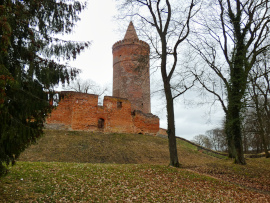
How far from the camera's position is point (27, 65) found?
5.16 meters

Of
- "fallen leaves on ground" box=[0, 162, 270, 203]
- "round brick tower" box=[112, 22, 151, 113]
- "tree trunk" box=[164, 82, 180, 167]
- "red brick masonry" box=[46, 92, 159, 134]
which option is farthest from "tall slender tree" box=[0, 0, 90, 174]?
"round brick tower" box=[112, 22, 151, 113]

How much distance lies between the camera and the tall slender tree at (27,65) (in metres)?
4.26

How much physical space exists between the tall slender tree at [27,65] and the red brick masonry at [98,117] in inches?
479

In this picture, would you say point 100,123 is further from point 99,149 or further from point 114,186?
point 114,186

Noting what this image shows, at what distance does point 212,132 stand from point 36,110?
160 ft

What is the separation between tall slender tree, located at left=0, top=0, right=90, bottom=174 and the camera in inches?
168

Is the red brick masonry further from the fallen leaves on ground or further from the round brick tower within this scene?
the fallen leaves on ground

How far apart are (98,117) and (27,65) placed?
16.0 m

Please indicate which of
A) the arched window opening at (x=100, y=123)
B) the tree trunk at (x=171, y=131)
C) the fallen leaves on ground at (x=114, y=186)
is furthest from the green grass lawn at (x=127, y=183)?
the arched window opening at (x=100, y=123)

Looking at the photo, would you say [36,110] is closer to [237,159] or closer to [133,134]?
[237,159]

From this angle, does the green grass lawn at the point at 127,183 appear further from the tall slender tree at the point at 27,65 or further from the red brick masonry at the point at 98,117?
the red brick masonry at the point at 98,117

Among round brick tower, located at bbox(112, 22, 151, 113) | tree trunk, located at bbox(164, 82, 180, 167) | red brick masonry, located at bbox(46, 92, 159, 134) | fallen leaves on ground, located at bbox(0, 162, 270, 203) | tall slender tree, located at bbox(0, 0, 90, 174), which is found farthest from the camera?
round brick tower, located at bbox(112, 22, 151, 113)

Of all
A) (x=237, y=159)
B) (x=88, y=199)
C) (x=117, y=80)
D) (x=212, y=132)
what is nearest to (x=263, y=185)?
(x=237, y=159)

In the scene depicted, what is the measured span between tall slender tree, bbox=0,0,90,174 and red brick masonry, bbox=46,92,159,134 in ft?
39.9
